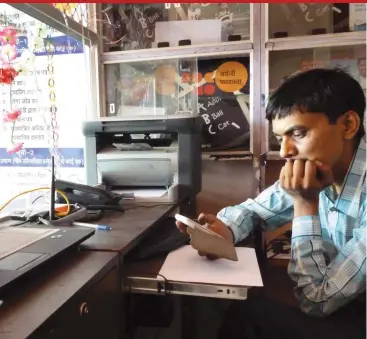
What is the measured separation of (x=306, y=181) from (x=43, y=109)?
1.19 m

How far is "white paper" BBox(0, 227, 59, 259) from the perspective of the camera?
68cm

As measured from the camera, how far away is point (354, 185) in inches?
33.6

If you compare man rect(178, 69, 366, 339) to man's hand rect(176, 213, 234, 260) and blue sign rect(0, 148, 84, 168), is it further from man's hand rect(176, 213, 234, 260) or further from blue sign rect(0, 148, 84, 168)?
blue sign rect(0, 148, 84, 168)

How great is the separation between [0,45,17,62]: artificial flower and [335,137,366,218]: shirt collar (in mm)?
1166

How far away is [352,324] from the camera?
0.76m

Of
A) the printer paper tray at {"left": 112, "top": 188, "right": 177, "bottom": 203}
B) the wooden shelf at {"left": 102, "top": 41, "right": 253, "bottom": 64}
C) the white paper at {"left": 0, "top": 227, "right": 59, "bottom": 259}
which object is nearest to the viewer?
the white paper at {"left": 0, "top": 227, "right": 59, "bottom": 259}

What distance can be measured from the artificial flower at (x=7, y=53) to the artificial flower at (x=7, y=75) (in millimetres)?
44

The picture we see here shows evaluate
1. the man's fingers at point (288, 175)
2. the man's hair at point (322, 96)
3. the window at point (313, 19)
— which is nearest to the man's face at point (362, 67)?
the window at point (313, 19)

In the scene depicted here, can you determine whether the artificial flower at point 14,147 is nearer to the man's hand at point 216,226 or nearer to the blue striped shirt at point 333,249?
Result: the man's hand at point 216,226

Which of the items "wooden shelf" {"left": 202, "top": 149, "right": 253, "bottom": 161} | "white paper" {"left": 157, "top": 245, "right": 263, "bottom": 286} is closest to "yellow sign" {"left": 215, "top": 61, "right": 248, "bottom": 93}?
"wooden shelf" {"left": 202, "top": 149, "right": 253, "bottom": 161}

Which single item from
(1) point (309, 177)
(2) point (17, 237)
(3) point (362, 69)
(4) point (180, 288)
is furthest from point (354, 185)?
(3) point (362, 69)

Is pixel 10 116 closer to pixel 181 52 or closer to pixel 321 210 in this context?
pixel 181 52

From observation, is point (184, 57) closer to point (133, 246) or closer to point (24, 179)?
point (24, 179)

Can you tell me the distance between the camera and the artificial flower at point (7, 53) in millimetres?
1193
